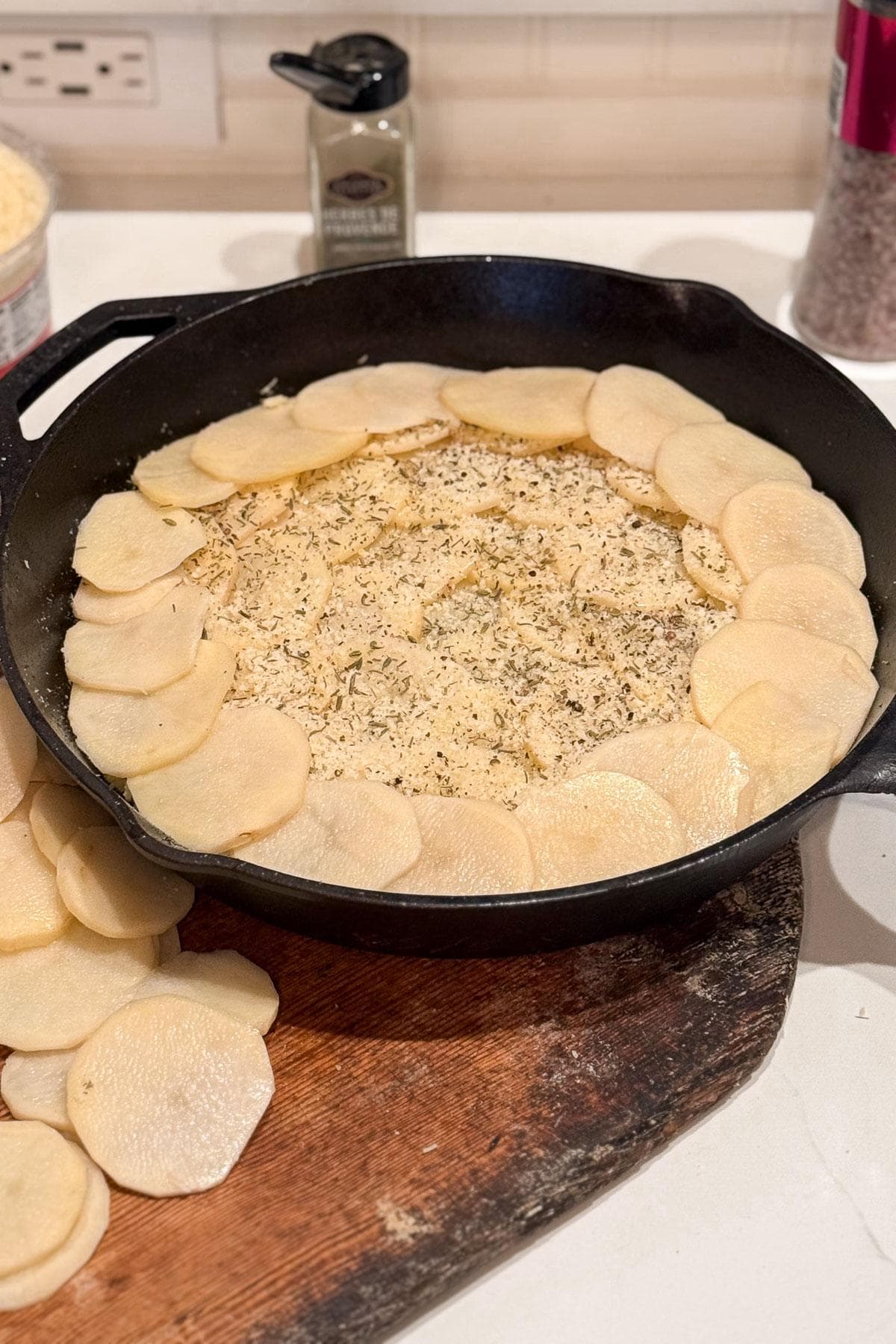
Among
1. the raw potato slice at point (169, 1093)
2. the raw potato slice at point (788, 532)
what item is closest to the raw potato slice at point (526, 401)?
the raw potato slice at point (788, 532)

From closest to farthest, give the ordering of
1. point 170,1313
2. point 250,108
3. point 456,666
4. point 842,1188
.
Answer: point 170,1313 → point 842,1188 → point 456,666 → point 250,108

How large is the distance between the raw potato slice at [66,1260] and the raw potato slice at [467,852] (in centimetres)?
35

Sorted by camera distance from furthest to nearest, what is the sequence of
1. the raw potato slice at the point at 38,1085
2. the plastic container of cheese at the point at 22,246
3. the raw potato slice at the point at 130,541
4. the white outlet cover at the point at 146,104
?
the white outlet cover at the point at 146,104
the plastic container of cheese at the point at 22,246
the raw potato slice at the point at 130,541
the raw potato slice at the point at 38,1085

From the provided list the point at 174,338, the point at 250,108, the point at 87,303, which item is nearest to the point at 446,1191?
the point at 174,338

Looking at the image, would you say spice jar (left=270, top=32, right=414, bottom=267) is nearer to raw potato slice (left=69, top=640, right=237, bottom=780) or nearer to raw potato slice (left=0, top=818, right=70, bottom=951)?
raw potato slice (left=69, top=640, right=237, bottom=780)

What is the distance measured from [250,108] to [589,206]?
1.91 ft

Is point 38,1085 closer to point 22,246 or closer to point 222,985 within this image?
point 222,985

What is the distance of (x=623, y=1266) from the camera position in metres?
1.09

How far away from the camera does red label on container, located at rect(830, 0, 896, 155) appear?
1.63 meters

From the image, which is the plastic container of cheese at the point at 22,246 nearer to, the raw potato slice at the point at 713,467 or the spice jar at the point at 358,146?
the spice jar at the point at 358,146

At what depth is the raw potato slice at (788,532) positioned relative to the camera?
1.47 m

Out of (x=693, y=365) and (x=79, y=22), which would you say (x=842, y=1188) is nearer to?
(x=693, y=365)

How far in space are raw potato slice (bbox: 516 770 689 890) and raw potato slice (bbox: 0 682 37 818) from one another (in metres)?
0.50

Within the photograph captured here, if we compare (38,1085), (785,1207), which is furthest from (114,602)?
(785,1207)
